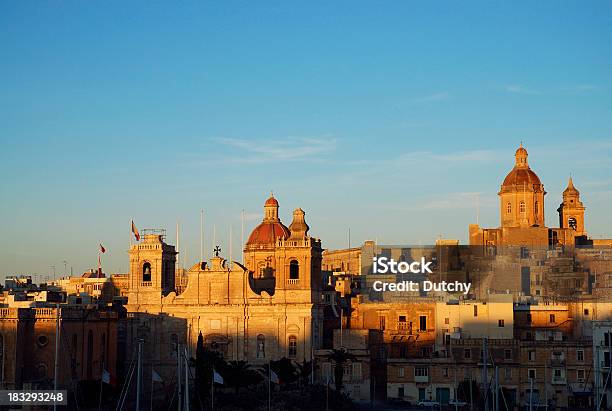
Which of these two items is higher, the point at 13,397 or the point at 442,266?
the point at 442,266

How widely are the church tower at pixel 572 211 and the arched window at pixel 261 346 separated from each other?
1833 inches

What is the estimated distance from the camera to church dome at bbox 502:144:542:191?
120125 mm

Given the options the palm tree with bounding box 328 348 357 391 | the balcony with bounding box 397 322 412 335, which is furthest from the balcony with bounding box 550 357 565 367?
the palm tree with bounding box 328 348 357 391

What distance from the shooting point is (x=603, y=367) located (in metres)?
86.8

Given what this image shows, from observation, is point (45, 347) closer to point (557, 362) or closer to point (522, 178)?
point (557, 362)

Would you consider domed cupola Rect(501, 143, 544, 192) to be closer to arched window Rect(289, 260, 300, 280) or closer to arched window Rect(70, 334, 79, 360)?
arched window Rect(289, 260, 300, 280)

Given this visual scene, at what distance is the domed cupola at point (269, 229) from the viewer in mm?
111312

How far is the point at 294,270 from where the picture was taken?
3762 inches

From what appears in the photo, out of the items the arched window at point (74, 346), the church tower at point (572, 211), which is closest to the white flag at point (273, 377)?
the arched window at point (74, 346)

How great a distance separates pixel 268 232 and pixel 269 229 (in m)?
0.51

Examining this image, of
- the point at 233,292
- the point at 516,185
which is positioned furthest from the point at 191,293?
the point at 516,185

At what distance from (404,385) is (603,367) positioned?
14.0 metres

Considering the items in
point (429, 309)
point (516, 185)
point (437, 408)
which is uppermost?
point (516, 185)

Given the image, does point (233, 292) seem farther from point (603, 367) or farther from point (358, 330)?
point (603, 367)
